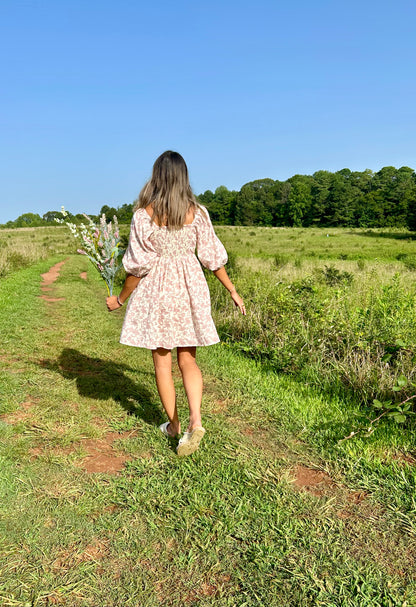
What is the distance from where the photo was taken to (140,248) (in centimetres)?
287

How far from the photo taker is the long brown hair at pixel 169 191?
2.79m

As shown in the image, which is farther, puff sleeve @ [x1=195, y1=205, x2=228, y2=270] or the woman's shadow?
the woman's shadow

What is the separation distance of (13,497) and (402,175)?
108 m

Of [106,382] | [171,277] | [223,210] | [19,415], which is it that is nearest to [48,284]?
[106,382]

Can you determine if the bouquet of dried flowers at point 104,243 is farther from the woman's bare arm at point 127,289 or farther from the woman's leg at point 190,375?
the woman's leg at point 190,375

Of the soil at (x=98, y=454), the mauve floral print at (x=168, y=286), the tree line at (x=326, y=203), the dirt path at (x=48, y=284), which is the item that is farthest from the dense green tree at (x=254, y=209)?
the soil at (x=98, y=454)

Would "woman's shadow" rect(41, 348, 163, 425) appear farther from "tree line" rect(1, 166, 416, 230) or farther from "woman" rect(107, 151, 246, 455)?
"tree line" rect(1, 166, 416, 230)

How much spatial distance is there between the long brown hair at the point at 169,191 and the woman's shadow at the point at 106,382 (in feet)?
5.93

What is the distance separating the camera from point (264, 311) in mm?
6168

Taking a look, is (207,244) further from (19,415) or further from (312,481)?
(19,415)

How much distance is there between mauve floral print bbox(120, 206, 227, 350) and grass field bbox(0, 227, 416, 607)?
0.88 meters

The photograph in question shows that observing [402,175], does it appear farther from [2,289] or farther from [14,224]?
[2,289]

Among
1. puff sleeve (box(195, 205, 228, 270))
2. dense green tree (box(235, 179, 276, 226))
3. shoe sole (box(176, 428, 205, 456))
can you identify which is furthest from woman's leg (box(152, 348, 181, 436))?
dense green tree (box(235, 179, 276, 226))

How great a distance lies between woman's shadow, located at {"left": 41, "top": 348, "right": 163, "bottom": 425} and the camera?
3.93 metres
